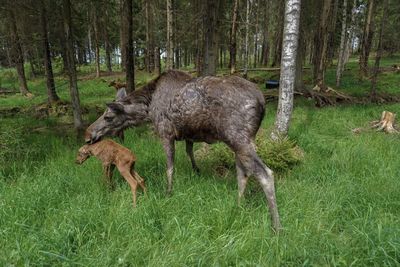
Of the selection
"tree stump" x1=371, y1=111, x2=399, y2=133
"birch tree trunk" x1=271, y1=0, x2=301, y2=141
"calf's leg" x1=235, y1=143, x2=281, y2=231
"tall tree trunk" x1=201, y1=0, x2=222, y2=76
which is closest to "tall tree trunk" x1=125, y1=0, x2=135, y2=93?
"tall tree trunk" x1=201, y1=0, x2=222, y2=76

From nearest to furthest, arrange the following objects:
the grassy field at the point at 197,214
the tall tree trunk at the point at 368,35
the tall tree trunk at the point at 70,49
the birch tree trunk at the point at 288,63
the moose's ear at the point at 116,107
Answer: the grassy field at the point at 197,214 → the moose's ear at the point at 116,107 → the birch tree trunk at the point at 288,63 → the tall tree trunk at the point at 70,49 → the tall tree trunk at the point at 368,35

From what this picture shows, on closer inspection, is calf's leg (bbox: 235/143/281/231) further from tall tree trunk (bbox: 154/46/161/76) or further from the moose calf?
tall tree trunk (bbox: 154/46/161/76)

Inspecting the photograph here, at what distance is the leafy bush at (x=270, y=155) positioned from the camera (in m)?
6.00

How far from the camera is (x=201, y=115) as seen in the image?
4621 millimetres

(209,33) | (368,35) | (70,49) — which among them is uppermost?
(368,35)

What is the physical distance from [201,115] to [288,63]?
3403 millimetres

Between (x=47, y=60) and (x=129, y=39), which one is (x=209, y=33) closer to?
(x=129, y=39)

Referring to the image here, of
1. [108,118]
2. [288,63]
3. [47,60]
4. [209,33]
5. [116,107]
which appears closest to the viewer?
[116,107]

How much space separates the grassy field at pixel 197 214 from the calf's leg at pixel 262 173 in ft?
0.56

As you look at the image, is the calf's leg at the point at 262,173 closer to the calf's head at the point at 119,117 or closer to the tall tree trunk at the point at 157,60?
the calf's head at the point at 119,117

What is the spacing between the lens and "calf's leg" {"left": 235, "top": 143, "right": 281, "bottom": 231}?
3955 millimetres

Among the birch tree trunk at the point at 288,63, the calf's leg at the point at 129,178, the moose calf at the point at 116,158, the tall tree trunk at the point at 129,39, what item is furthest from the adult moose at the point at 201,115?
the tall tree trunk at the point at 129,39

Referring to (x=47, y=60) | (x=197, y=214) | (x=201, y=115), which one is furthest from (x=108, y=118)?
(x=47, y=60)

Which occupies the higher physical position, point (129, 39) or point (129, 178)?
point (129, 39)
